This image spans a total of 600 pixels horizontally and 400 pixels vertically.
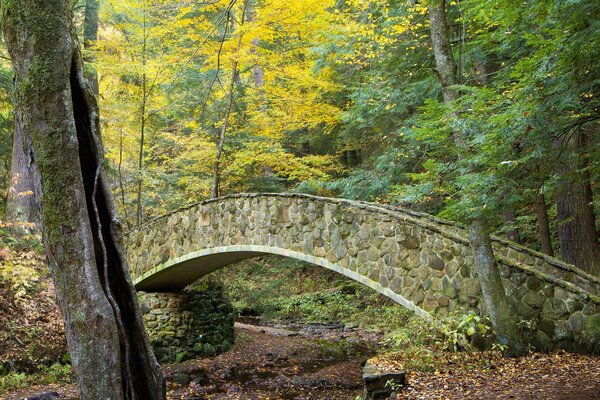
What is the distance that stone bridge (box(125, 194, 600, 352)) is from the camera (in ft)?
19.3

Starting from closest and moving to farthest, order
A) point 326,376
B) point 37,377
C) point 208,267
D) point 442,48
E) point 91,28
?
point 442,48, point 37,377, point 326,376, point 208,267, point 91,28

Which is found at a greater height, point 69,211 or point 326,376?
point 69,211

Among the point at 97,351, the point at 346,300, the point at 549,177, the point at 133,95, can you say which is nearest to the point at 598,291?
the point at 549,177

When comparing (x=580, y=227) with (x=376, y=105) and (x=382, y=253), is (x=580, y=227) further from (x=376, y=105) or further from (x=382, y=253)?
(x=376, y=105)

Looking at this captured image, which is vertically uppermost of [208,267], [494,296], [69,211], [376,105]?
[376,105]

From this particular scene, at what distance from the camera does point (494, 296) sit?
5945 millimetres

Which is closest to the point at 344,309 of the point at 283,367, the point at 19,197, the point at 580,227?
the point at 283,367

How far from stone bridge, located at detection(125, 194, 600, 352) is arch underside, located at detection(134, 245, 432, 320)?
0.9 inches

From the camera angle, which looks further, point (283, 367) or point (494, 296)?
point (283, 367)

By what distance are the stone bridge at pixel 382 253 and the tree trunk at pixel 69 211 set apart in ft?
13.3

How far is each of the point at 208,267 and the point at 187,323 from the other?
5.04 ft

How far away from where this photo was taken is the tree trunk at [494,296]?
5.84m

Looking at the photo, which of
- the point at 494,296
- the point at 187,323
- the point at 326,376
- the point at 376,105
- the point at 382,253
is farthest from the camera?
the point at 187,323

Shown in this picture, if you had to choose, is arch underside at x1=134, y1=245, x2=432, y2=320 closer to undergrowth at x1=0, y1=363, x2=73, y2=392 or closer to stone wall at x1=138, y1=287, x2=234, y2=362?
stone wall at x1=138, y1=287, x2=234, y2=362
